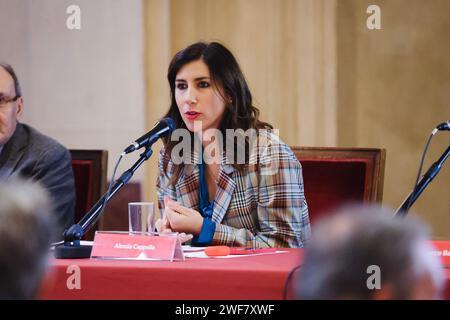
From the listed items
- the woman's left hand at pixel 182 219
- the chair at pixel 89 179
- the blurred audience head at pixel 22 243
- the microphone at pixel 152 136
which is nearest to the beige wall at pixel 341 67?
the chair at pixel 89 179

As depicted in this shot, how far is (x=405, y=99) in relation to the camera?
4520mm

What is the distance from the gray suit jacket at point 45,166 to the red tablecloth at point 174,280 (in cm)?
110

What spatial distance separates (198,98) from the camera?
9.82 feet

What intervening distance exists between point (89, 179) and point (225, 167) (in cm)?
69

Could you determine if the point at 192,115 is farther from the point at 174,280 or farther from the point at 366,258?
the point at 366,258

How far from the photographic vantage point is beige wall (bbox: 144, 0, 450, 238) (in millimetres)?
4461

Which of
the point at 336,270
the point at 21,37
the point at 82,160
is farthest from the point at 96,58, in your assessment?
the point at 336,270

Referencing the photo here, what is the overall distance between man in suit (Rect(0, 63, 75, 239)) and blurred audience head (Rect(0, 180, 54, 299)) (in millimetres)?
2070

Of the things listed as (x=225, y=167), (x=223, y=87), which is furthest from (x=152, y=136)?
(x=223, y=87)

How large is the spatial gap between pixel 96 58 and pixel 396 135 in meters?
1.73

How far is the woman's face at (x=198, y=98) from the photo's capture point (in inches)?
117

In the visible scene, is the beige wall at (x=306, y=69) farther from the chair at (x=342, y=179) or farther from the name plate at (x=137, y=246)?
the name plate at (x=137, y=246)
